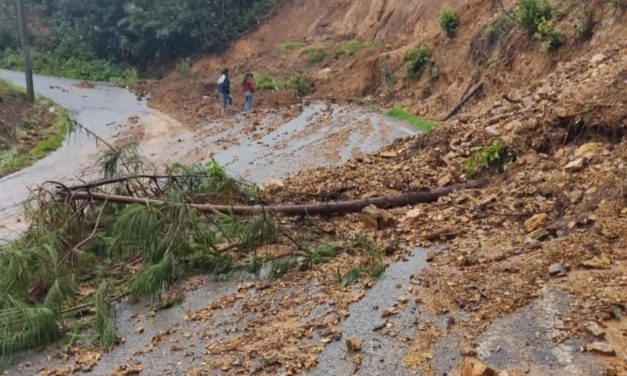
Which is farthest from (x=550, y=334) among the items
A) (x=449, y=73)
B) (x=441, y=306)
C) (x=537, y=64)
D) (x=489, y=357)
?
(x=449, y=73)

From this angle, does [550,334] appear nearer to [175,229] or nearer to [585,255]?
[585,255]

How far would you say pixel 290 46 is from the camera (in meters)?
28.5

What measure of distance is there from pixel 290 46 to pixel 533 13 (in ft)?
53.9

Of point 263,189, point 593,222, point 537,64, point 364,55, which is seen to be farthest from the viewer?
point 364,55

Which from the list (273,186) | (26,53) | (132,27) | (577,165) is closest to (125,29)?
(132,27)

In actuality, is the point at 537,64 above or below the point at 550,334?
above

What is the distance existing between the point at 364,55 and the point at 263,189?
13.6 metres

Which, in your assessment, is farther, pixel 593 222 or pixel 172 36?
pixel 172 36

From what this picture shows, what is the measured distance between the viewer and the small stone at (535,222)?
614 centimetres

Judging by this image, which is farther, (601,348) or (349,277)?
(349,277)

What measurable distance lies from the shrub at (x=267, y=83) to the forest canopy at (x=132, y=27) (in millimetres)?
9171

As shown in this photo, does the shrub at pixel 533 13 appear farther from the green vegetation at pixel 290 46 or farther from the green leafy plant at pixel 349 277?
the green vegetation at pixel 290 46

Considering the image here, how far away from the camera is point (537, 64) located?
12.9 metres

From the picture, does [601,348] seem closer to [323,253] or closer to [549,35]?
[323,253]
